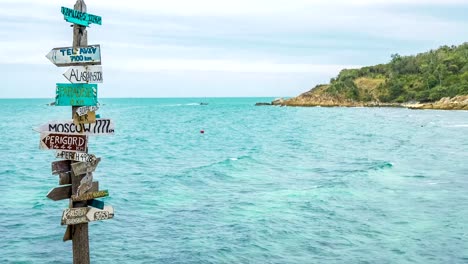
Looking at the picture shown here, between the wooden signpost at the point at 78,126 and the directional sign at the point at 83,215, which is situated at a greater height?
the wooden signpost at the point at 78,126

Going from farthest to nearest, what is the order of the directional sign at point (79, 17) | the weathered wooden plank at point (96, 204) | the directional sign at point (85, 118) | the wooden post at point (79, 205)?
1. the weathered wooden plank at point (96, 204)
2. the wooden post at point (79, 205)
3. the directional sign at point (85, 118)
4. the directional sign at point (79, 17)

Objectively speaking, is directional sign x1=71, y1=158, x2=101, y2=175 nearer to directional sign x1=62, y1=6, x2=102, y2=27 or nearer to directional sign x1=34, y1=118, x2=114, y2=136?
directional sign x1=34, y1=118, x2=114, y2=136

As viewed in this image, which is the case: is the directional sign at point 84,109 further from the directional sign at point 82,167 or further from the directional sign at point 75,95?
the directional sign at point 82,167

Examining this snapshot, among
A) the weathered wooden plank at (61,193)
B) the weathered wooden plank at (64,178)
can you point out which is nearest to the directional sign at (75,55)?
the weathered wooden plank at (64,178)

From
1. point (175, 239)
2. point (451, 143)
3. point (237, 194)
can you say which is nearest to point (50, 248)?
point (175, 239)

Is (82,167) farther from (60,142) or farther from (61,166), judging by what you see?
(60,142)

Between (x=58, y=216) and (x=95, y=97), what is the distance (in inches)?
604

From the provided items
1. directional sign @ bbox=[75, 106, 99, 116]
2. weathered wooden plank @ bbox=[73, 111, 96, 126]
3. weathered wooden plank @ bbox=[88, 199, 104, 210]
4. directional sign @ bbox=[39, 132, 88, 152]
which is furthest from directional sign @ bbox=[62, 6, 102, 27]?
weathered wooden plank @ bbox=[88, 199, 104, 210]

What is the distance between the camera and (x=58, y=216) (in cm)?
2294

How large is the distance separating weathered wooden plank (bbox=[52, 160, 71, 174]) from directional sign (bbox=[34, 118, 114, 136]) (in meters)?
0.57

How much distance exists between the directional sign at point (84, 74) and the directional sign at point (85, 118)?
1.99 feet

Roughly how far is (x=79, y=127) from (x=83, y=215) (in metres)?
1.58

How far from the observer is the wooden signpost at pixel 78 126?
9133mm

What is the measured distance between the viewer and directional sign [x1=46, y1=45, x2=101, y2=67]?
9.12 metres
